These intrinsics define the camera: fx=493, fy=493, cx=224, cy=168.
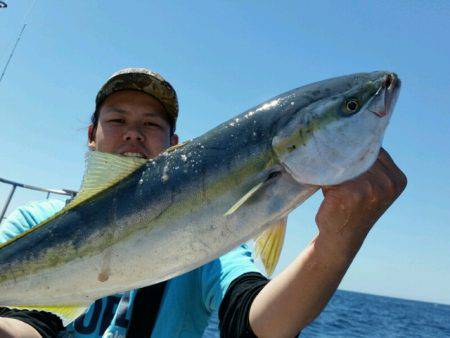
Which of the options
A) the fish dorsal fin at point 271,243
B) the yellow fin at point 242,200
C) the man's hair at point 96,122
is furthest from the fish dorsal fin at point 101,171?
the man's hair at point 96,122

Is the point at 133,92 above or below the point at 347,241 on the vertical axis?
above

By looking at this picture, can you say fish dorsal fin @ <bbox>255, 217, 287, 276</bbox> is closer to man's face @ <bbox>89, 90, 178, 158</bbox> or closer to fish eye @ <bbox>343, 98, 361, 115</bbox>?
fish eye @ <bbox>343, 98, 361, 115</bbox>

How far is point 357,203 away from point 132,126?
9.01 feet

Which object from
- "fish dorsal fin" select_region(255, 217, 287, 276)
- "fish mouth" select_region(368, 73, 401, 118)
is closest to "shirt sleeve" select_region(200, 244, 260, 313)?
"fish dorsal fin" select_region(255, 217, 287, 276)

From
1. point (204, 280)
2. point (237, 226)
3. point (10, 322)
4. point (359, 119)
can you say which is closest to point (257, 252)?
point (237, 226)

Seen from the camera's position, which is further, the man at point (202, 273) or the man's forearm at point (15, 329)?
the man's forearm at point (15, 329)

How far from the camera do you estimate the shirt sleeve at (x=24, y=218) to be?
4.69 metres

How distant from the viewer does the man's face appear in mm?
4840

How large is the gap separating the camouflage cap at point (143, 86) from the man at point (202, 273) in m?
0.01

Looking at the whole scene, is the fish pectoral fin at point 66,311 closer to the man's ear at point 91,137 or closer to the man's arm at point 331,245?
the man's arm at point 331,245

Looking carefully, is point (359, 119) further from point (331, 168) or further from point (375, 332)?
point (375, 332)

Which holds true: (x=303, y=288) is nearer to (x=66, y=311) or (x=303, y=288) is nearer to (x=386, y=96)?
(x=386, y=96)

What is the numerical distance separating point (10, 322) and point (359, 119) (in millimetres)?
3079

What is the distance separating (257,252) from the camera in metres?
3.10
